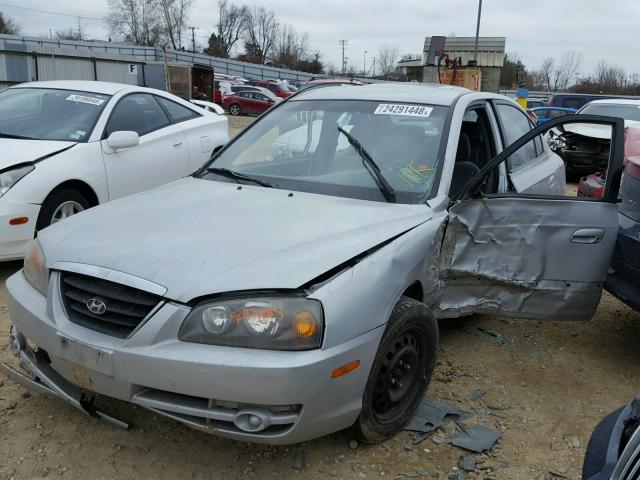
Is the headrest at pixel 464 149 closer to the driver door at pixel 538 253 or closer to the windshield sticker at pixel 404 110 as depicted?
the windshield sticker at pixel 404 110

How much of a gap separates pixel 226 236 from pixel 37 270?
2.92 ft

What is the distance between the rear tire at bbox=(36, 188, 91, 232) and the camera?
15.0 ft

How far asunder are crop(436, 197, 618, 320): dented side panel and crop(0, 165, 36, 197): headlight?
335 cm

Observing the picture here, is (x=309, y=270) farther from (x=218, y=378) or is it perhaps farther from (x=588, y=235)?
(x=588, y=235)

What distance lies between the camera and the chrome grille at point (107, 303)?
2.24 m

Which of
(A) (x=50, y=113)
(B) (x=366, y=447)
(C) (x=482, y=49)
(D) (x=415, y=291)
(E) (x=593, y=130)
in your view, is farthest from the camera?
(C) (x=482, y=49)

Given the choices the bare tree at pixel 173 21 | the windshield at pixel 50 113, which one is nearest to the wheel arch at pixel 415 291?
the windshield at pixel 50 113

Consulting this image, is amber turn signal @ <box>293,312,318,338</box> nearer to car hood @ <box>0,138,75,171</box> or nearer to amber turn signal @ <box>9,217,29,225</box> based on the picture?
amber turn signal @ <box>9,217,29,225</box>

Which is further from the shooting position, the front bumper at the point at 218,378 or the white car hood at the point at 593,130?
the white car hood at the point at 593,130

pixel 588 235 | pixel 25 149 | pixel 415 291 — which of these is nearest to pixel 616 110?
pixel 588 235

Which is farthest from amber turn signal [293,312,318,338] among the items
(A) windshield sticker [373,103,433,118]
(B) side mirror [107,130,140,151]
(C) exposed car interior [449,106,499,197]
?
(B) side mirror [107,130,140,151]

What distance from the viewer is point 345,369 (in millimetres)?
2254

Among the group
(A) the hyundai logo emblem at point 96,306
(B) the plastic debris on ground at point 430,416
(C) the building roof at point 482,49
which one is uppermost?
(C) the building roof at point 482,49

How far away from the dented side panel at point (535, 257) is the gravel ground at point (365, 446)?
1.46ft
